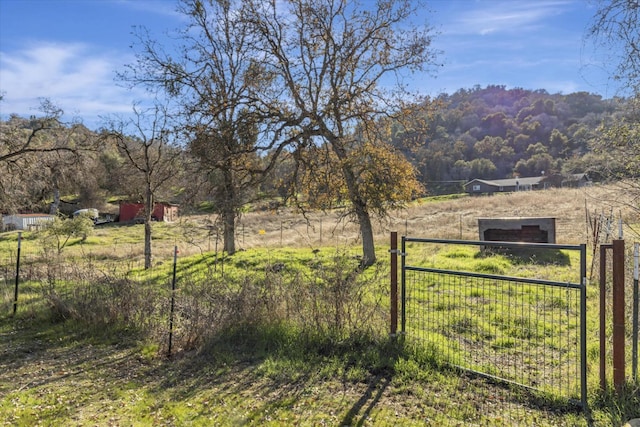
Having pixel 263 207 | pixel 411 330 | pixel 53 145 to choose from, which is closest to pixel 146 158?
pixel 53 145

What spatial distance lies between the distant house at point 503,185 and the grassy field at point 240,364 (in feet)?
242

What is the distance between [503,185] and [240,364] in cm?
8287

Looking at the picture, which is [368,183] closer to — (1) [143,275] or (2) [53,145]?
(1) [143,275]

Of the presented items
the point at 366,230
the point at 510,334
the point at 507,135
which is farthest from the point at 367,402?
the point at 507,135

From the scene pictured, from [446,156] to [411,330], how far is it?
95803 millimetres

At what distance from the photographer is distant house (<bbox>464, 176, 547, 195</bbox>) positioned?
245ft

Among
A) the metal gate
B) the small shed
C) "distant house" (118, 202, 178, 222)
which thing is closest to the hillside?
the small shed

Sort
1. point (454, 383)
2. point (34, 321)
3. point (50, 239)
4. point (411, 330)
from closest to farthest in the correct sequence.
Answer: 1. point (454, 383)
2. point (411, 330)
3. point (34, 321)
4. point (50, 239)

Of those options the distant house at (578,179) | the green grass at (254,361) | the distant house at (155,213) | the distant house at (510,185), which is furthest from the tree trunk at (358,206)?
the distant house at (510,185)

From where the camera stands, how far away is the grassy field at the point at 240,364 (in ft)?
13.3

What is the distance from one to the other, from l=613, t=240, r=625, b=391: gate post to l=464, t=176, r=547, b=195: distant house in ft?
249

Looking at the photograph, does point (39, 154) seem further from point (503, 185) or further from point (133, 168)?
point (503, 185)

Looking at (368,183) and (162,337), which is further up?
(368,183)

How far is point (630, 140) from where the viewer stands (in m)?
5.55
